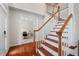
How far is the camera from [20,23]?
1769 millimetres

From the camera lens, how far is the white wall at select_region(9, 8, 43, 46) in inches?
68.6

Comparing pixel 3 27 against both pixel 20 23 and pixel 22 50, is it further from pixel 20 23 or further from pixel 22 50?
pixel 22 50

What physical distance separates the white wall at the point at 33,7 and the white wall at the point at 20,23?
0.06m

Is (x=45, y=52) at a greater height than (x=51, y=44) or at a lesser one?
lesser

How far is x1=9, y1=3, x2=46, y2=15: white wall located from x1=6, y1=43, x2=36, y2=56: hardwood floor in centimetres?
55

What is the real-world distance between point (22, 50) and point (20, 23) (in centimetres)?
44

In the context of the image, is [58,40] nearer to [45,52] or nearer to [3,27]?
[45,52]

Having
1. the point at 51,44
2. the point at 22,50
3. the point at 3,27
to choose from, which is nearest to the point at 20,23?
the point at 3,27

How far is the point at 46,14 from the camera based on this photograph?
1779 mm

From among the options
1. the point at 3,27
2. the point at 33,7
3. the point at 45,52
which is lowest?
the point at 45,52

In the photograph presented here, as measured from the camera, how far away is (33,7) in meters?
1.76

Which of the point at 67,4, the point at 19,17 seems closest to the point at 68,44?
the point at 67,4

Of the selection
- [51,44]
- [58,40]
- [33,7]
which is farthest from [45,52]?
[33,7]

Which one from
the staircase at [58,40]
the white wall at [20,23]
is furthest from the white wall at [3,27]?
the staircase at [58,40]
